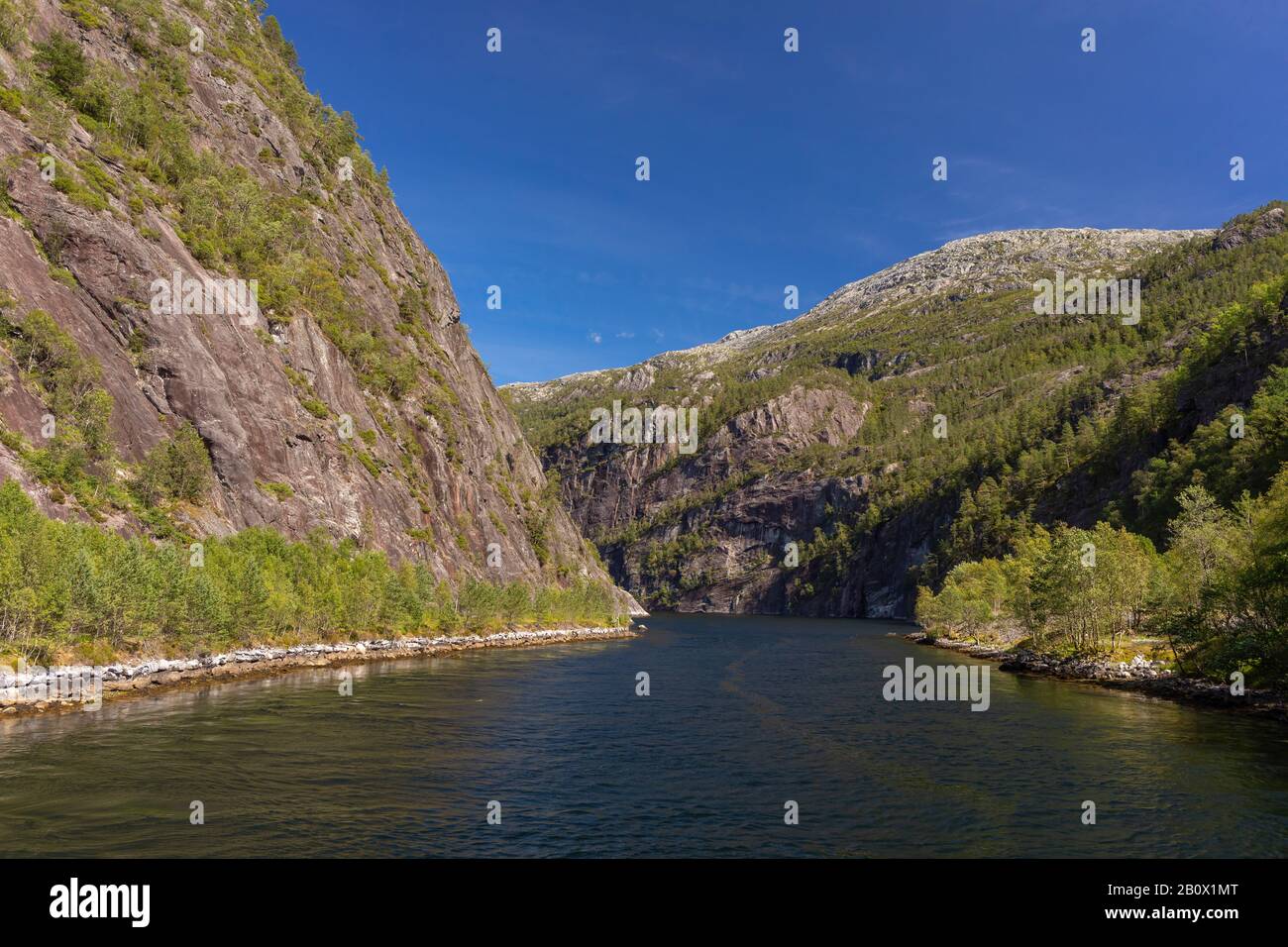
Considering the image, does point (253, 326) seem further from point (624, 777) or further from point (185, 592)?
point (624, 777)

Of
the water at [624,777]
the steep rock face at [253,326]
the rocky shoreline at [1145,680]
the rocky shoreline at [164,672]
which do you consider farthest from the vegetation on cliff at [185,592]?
the rocky shoreline at [1145,680]

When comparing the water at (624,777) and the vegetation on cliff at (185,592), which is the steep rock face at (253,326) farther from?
the water at (624,777)

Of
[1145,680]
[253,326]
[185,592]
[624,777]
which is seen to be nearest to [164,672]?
[185,592]

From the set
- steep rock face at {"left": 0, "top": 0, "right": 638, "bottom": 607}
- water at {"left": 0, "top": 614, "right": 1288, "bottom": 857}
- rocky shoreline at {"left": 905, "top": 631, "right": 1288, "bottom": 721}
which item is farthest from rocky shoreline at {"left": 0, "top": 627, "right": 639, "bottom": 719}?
rocky shoreline at {"left": 905, "top": 631, "right": 1288, "bottom": 721}
